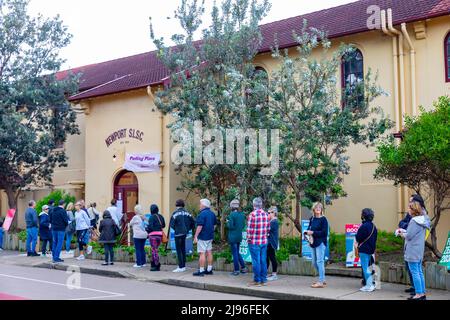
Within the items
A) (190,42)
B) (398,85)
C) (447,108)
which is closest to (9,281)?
(190,42)

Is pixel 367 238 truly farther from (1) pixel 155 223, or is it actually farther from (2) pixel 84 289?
(2) pixel 84 289

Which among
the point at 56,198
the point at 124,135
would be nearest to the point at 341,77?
the point at 124,135

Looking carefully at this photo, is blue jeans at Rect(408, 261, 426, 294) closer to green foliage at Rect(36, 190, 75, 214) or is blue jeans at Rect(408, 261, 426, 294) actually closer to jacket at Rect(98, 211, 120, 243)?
jacket at Rect(98, 211, 120, 243)

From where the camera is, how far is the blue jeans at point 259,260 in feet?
39.8

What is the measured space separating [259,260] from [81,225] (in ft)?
23.3

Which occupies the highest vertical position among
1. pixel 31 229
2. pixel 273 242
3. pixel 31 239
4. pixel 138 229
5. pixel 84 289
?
pixel 138 229

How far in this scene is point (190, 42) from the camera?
16594 millimetres

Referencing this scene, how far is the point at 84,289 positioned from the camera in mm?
12102

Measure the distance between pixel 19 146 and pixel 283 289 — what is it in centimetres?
1385

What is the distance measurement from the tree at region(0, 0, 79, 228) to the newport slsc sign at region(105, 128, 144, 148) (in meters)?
2.52

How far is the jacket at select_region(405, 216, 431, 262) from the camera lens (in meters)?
10.0

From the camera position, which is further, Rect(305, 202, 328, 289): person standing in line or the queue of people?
Rect(305, 202, 328, 289): person standing in line

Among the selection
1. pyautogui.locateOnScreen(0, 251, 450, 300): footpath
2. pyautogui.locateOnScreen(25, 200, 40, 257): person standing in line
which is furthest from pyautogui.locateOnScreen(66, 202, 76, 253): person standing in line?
pyautogui.locateOnScreen(0, 251, 450, 300): footpath

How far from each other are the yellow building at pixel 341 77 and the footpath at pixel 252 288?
452 cm
